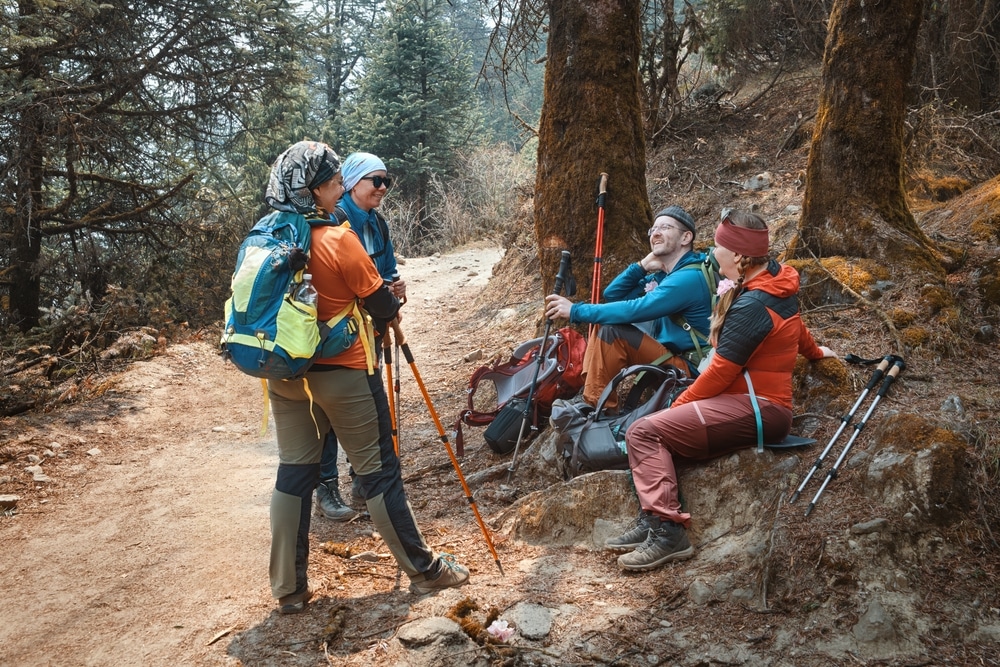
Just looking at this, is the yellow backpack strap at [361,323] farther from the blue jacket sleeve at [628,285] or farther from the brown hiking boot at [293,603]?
the blue jacket sleeve at [628,285]

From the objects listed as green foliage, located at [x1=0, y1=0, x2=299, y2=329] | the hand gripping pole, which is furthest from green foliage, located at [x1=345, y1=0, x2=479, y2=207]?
the hand gripping pole

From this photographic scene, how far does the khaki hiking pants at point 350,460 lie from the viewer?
3.37m

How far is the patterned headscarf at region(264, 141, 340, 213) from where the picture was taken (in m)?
3.20

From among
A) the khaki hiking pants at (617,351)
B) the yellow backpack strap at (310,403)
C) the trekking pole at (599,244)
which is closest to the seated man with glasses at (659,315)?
the khaki hiking pants at (617,351)

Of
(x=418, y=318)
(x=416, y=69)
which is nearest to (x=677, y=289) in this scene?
(x=418, y=318)

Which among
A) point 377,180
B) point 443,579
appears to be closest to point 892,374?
point 443,579

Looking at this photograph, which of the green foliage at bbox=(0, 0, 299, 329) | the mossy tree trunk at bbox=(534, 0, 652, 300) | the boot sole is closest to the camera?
the boot sole

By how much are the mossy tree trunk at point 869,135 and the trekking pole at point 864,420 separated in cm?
143

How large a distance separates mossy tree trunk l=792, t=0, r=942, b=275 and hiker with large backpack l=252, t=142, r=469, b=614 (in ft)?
11.7

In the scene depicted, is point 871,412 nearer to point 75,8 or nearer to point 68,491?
point 68,491

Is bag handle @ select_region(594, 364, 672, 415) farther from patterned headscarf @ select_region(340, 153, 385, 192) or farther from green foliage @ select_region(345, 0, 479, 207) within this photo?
green foliage @ select_region(345, 0, 479, 207)

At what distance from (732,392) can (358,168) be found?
252 centimetres

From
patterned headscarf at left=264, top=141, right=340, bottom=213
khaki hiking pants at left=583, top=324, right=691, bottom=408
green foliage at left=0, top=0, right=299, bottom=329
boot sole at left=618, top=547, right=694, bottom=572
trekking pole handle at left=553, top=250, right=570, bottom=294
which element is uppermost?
green foliage at left=0, top=0, right=299, bottom=329

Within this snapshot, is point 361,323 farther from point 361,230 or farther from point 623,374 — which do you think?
point 623,374
